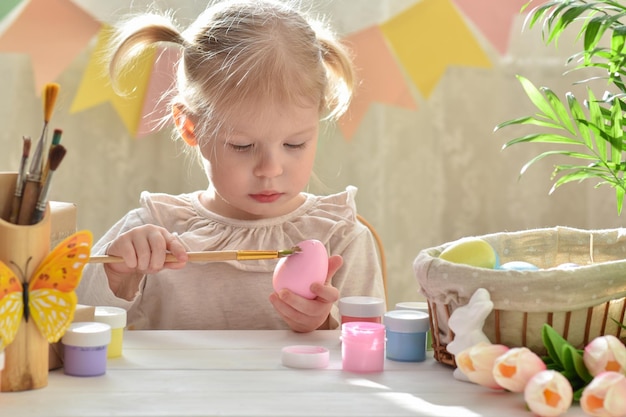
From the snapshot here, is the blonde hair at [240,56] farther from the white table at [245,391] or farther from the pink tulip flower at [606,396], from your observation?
the pink tulip flower at [606,396]

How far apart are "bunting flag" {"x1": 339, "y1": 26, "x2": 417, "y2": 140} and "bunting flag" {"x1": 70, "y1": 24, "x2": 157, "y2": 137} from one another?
1.87 ft

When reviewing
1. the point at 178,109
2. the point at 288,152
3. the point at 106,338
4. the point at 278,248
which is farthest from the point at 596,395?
the point at 178,109

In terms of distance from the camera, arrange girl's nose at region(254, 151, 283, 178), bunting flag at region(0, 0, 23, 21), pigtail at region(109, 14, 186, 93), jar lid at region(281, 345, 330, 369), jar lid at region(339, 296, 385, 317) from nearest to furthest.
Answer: jar lid at region(281, 345, 330, 369) → jar lid at region(339, 296, 385, 317) → girl's nose at region(254, 151, 283, 178) → pigtail at region(109, 14, 186, 93) → bunting flag at region(0, 0, 23, 21)

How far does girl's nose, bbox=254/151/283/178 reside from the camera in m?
1.35

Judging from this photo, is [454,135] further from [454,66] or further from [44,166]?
[44,166]

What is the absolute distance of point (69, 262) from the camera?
0.88 m

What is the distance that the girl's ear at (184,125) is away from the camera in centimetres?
152

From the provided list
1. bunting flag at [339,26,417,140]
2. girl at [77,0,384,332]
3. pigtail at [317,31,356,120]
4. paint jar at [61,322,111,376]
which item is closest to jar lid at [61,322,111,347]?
paint jar at [61,322,111,376]

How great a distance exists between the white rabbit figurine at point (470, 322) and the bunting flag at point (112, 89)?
1646 millimetres

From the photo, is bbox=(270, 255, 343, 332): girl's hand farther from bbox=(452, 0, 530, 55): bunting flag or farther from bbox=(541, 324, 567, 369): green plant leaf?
bbox=(452, 0, 530, 55): bunting flag

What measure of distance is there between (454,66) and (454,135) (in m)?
0.20

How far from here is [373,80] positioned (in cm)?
251

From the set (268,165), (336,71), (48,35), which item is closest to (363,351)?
(268,165)

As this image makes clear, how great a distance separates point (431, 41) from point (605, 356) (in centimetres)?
178
